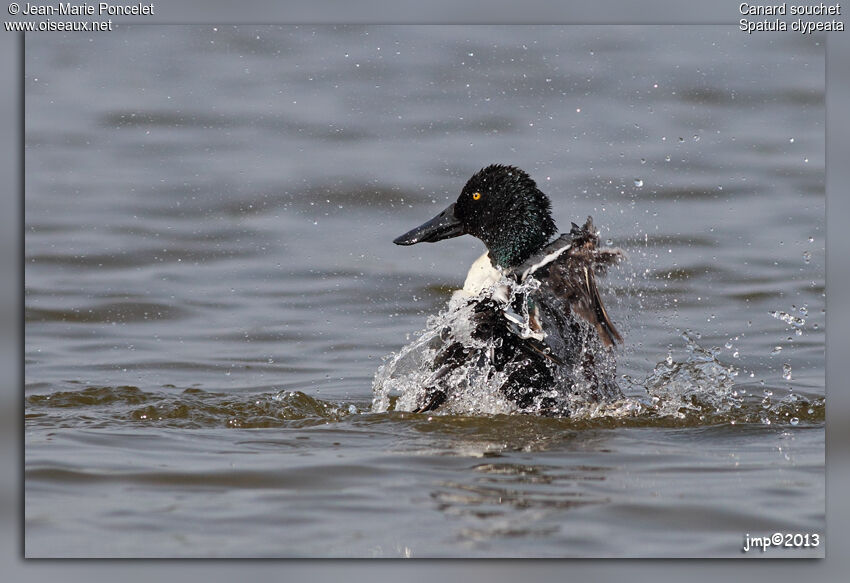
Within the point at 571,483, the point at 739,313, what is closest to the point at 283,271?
the point at 739,313

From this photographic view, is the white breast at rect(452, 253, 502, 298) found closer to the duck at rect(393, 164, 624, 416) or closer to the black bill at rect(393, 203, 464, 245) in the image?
the duck at rect(393, 164, 624, 416)

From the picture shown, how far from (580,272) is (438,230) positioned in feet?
3.58

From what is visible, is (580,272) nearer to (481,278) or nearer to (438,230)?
(481,278)

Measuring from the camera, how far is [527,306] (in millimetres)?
5516

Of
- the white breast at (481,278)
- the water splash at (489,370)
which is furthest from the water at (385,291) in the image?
the white breast at (481,278)

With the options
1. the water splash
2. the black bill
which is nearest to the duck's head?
the black bill

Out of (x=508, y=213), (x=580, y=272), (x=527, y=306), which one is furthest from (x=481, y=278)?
(x=527, y=306)

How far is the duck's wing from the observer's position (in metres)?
5.85

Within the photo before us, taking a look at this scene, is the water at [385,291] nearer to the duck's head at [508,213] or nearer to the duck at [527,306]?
the duck at [527,306]

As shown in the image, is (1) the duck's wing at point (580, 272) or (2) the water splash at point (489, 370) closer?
(2) the water splash at point (489, 370)

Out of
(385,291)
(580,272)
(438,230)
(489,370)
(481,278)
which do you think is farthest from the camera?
(385,291)

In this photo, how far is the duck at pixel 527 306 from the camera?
5.27 m

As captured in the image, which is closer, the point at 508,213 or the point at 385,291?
the point at 508,213

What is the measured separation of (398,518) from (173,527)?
29.0 inches
